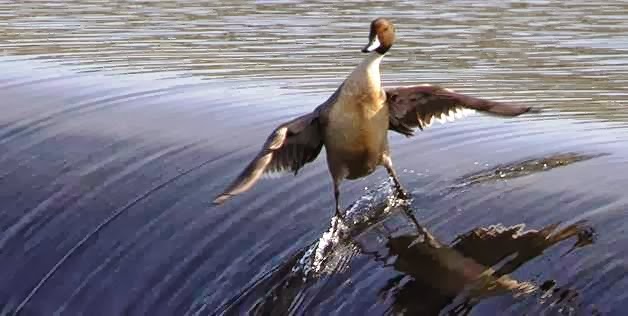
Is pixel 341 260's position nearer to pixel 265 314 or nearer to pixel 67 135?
pixel 265 314

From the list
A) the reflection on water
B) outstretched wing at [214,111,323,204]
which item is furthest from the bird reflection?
Answer: outstretched wing at [214,111,323,204]

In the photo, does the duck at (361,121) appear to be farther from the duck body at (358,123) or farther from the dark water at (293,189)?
the dark water at (293,189)

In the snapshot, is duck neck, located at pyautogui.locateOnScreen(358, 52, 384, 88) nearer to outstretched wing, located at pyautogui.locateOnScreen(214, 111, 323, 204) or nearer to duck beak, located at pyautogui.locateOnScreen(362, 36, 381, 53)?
duck beak, located at pyautogui.locateOnScreen(362, 36, 381, 53)

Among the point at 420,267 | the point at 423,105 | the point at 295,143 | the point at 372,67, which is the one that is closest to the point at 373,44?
the point at 372,67

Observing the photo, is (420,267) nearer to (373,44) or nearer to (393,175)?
(393,175)

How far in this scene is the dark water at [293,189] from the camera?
20.2 ft

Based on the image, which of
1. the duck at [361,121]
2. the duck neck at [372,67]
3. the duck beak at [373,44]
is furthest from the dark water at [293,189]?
the duck beak at [373,44]

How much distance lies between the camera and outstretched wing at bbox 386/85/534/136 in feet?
22.9

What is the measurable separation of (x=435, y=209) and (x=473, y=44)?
17.5ft

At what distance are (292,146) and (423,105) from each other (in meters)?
0.65

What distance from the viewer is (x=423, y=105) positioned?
7.13 m

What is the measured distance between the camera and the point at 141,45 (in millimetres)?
12391

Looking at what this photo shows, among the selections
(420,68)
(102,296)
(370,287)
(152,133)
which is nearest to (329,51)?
(420,68)

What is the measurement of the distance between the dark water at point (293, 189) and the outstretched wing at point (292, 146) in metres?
0.29
